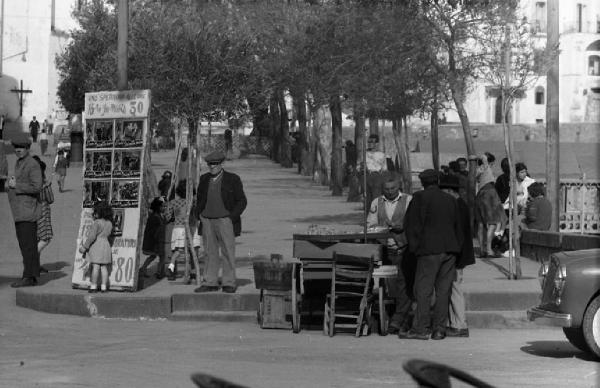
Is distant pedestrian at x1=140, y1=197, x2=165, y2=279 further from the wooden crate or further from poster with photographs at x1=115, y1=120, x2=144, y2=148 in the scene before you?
the wooden crate

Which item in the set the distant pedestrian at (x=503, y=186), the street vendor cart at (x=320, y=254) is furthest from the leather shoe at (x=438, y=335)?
the distant pedestrian at (x=503, y=186)

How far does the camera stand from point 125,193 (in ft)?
56.2

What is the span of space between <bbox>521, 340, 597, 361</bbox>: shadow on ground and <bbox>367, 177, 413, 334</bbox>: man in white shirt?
1370 mm

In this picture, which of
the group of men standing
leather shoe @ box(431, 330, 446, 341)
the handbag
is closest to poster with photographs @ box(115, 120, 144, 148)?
the handbag

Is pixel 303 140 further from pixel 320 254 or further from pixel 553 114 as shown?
pixel 320 254

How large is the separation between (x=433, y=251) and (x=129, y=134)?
4.49 meters

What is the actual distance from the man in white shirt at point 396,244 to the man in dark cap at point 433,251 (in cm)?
39

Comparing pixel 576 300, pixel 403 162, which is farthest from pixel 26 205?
pixel 403 162

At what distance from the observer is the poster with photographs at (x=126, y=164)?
16969 millimetres

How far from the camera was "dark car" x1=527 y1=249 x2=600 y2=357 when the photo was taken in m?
12.7

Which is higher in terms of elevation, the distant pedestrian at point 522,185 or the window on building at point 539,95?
the window on building at point 539,95

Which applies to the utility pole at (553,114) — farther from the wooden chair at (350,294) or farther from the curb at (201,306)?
the wooden chair at (350,294)

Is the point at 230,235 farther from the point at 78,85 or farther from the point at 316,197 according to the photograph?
the point at 78,85

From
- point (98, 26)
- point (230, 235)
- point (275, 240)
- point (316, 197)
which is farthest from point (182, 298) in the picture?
point (98, 26)
